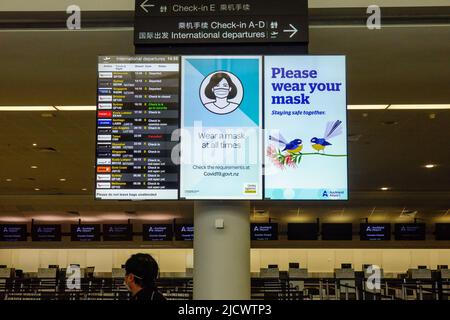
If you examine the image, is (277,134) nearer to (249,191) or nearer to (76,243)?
(249,191)

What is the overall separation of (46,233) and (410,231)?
12.8 metres

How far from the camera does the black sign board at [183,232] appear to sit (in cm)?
2100

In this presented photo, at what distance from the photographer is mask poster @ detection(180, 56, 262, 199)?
15.9 feet

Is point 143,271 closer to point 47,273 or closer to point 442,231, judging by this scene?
point 47,273

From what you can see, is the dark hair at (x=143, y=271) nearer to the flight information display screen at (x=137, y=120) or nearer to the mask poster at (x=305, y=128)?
the flight information display screen at (x=137, y=120)

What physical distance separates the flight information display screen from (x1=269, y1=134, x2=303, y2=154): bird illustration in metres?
0.83

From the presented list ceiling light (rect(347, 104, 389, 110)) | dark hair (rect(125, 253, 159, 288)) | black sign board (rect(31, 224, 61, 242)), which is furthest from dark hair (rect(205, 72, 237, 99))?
black sign board (rect(31, 224, 61, 242))

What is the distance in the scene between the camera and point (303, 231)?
20859 mm

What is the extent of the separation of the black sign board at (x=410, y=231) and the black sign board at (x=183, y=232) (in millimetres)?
7151

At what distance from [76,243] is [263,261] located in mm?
8053

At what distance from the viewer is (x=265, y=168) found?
4824 mm

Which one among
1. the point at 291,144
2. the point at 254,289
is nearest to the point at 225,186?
the point at 291,144

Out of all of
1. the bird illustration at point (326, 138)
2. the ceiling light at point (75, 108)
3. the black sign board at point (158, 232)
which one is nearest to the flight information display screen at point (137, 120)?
the bird illustration at point (326, 138)

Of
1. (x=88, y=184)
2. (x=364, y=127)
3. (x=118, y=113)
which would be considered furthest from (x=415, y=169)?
(x=118, y=113)
